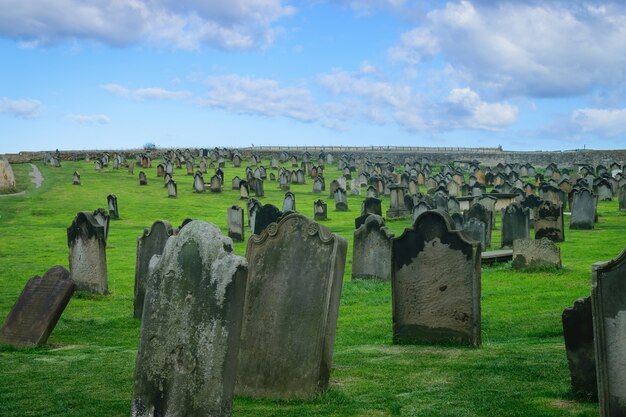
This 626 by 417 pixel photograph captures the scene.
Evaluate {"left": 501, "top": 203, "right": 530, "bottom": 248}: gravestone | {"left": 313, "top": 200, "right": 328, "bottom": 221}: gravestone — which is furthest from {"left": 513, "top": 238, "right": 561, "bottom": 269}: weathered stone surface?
{"left": 313, "top": 200, "right": 328, "bottom": 221}: gravestone

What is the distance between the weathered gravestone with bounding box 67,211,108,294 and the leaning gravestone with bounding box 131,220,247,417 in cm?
1229

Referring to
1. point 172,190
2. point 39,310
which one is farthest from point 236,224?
point 172,190

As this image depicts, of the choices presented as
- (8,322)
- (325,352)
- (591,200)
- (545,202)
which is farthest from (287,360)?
(591,200)

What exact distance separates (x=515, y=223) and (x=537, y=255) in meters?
6.39

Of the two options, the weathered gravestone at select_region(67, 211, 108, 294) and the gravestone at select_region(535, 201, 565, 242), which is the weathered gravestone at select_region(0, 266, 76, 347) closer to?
the weathered gravestone at select_region(67, 211, 108, 294)

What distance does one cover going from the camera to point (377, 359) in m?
11.3

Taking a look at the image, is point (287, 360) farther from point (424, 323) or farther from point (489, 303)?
point (489, 303)

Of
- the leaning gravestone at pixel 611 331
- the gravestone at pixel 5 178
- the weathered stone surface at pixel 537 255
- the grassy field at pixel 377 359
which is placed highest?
the gravestone at pixel 5 178

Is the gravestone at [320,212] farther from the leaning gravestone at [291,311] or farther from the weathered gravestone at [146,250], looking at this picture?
the leaning gravestone at [291,311]

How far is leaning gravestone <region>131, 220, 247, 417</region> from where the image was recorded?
719 cm

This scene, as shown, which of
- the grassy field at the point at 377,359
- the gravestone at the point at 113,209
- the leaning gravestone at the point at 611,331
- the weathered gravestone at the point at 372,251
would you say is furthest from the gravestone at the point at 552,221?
the leaning gravestone at the point at 611,331

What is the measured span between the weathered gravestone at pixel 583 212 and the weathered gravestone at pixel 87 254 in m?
19.2

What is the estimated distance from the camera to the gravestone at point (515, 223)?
26641mm

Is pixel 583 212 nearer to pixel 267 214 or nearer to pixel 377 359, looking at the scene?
pixel 267 214
